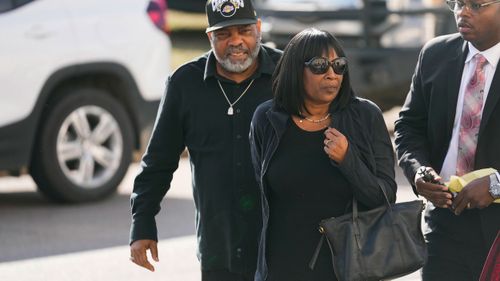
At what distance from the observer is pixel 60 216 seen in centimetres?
920

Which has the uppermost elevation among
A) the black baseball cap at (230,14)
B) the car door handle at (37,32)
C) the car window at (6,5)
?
the black baseball cap at (230,14)

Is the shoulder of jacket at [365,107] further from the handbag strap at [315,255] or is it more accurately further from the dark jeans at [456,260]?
the dark jeans at [456,260]

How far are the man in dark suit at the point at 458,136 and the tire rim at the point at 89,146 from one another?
4828 millimetres

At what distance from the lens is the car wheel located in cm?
919

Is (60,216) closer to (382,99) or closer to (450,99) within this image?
(382,99)

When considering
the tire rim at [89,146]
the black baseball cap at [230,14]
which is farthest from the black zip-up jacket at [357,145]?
the tire rim at [89,146]

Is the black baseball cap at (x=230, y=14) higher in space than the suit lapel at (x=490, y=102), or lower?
higher

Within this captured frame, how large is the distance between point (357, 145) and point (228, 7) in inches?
33.0

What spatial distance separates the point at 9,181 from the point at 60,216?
1.86 m

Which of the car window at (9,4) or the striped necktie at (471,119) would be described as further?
the car window at (9,4)

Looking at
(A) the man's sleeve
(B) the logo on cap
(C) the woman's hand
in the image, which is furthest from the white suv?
(C) the woman's hand

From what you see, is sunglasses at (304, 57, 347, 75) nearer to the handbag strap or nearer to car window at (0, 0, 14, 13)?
the handbag strap

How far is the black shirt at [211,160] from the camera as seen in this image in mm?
4688

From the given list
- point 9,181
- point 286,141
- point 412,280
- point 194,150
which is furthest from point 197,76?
point 9,181
